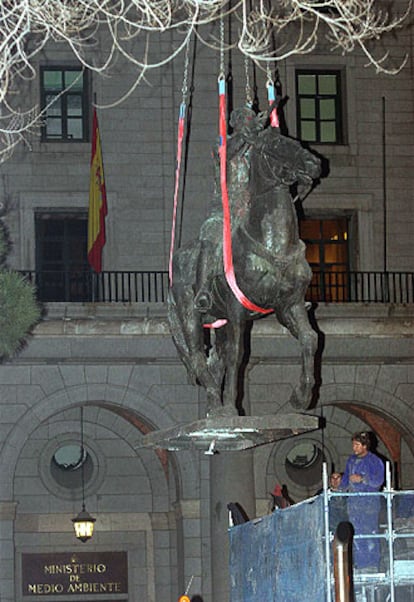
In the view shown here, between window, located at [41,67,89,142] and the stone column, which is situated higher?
window, located at [41,67,89,142]

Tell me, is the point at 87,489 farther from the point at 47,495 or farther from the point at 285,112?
the point at 285,112

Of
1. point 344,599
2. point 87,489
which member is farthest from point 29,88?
point 344,599

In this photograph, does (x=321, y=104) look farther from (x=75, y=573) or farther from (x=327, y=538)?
(x=327, y=538)

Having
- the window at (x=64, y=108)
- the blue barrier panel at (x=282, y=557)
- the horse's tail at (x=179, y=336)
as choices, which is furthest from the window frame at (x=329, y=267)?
the horse's tail at (x=179, y=336)

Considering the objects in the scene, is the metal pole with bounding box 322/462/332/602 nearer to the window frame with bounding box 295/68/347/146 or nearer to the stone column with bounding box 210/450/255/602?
the stone column with bounding box 210/450/255/602

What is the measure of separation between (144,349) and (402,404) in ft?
18.7

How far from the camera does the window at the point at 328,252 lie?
36.1 meters

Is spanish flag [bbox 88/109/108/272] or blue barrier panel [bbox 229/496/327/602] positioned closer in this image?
blue barrier panel [bbox 229/496/327/602]

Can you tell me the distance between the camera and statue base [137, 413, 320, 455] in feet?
57.7

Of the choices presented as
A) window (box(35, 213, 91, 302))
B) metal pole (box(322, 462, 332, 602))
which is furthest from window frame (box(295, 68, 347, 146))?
metal pole (box(322, 462, 332, 602))

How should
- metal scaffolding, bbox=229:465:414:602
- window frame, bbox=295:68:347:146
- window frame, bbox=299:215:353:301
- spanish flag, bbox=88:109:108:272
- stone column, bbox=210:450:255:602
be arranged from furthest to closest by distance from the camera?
window frame, bbox=295:68:347:146 < window frame, bbox=299:215:353:301 < spanish flag, bbox=88:109:108:272 < stone column, bbox=210:450:255:602 < metal scaffolding, bbox=229:465:414:602

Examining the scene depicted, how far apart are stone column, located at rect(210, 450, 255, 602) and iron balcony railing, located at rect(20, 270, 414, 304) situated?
12.8 ft

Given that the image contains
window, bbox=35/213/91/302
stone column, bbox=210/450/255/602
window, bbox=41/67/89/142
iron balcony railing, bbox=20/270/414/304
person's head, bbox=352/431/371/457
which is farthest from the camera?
window, bbox=41/67/89/142

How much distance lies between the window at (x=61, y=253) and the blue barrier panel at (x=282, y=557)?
612 inches
